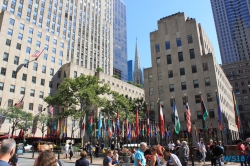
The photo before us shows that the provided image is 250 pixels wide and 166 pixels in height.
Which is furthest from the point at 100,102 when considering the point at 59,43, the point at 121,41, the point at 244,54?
the point at 244,54

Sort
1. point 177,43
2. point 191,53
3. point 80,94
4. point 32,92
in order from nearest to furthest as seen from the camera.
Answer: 1. point 80,94
2. point 191,53
3. point 177,43
4. point 32,92

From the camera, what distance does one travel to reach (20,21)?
6166 centimetres

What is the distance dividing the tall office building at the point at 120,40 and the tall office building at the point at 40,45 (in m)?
43.7

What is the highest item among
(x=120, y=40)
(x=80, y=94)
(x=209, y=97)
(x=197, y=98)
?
(x=120, y=40)

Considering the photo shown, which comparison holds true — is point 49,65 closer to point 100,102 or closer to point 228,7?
point 100,102

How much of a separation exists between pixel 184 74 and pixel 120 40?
119 metres

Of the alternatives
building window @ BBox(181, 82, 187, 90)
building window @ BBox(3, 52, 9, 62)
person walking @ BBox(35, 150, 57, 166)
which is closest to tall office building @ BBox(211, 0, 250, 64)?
building window @ BBox(181, 82, 187, 90)

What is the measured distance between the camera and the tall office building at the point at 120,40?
155875 mm

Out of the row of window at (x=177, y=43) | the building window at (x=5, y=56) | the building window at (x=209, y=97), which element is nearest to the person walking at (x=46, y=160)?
the building window at (x=209, y=97)

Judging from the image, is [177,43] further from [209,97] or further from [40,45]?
[40,45]

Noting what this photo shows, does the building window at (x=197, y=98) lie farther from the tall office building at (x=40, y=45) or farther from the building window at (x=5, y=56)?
the building window at (x=5, y=56)

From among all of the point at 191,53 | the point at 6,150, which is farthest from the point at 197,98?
the point at 6,150

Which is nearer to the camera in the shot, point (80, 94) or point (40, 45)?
point (80, 94)

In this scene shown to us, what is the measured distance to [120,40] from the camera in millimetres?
163000
